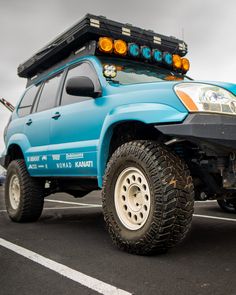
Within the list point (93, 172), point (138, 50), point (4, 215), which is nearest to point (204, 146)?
point (93, 172)

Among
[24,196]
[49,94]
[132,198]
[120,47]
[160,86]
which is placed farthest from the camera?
[24,196]

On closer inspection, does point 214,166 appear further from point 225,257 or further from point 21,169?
point 21,169

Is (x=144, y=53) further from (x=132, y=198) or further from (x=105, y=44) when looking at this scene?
(x=132, y=198)

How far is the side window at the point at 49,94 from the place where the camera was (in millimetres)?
5125

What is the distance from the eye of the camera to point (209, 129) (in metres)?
3.00

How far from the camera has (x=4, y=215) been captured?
6.59 metres

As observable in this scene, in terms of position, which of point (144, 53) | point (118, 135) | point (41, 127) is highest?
point (144, 53)

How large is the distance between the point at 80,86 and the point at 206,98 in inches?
51.2

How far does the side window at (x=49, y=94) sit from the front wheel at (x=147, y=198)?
6.04ft

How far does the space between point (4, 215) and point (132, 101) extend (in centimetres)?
392

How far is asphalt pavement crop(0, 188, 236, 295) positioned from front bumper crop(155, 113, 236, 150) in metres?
0.94

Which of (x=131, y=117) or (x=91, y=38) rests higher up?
(x=91, y=38)

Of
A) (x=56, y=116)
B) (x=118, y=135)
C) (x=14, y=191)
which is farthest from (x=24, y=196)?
(x=118, y=135)

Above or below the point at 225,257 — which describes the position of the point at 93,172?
above
